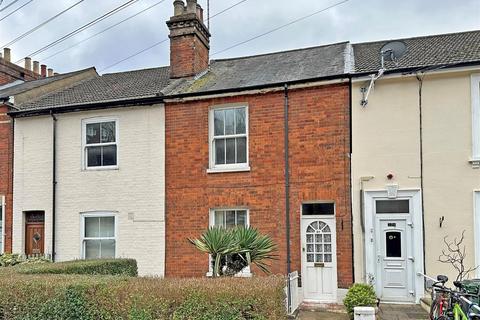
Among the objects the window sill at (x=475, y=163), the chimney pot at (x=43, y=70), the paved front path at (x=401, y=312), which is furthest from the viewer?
the chimney pot at (x=43, y=70)

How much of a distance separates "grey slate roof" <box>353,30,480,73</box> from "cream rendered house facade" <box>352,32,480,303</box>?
12 centimetres

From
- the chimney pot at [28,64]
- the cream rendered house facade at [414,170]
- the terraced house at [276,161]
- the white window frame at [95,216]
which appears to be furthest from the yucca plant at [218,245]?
the chimney pot at [28,64]

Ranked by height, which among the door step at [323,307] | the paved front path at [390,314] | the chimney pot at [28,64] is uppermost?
the chimney pot at [28,64]

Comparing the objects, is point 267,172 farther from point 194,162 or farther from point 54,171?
point 54,171

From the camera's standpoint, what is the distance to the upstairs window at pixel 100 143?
46.4ft

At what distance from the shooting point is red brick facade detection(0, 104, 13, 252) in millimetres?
15031

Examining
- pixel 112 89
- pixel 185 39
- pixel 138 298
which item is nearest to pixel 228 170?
pixel 185 39

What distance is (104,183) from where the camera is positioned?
45.8 feet

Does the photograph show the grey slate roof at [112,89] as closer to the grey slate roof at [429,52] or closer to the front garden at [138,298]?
the grey slate roof at [429,52]

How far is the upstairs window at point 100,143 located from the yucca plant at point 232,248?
672cm

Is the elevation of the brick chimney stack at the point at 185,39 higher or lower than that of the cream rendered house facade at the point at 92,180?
higher

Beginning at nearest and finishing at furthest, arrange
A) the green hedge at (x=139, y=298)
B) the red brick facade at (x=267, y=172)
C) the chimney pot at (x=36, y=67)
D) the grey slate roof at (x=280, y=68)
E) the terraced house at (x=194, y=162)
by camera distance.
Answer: the green hedge at (x=139, y=298), the red brick facade at (x=267, y=172), the terraced house at (x=194, y=162), the grey slate roof at (x=280, y=68), the chimney pot at (x=36, y=67)

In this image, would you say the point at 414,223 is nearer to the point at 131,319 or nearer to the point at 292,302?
the point at 292,302

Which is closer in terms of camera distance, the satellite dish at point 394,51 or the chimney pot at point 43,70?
the satellite dish at point 394,51
